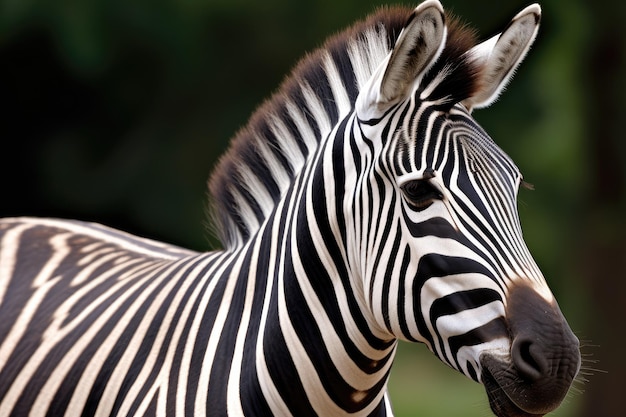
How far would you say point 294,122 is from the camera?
3.78 meters

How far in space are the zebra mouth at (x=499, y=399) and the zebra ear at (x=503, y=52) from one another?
3.26ft

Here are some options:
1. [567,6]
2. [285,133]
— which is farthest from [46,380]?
[567,6]

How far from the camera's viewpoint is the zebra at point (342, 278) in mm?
2895

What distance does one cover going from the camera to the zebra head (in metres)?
2.79

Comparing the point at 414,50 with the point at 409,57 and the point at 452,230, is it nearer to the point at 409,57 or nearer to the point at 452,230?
the point at 409,57

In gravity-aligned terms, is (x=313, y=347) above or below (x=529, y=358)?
below

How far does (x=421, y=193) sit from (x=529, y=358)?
62cm

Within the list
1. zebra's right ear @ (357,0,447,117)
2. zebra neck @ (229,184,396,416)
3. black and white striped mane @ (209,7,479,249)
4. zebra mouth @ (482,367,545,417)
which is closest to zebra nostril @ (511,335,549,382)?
zebra mouth @ (482,367,545,417)

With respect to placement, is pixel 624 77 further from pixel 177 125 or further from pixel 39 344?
pixel 39 344

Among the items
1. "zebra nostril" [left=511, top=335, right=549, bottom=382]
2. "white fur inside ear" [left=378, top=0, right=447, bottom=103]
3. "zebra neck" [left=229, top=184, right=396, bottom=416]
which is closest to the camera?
"zebra nostril" [left=511, top=335, right=549, bottom=382]

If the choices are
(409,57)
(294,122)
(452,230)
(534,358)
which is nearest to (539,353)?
(534,358)

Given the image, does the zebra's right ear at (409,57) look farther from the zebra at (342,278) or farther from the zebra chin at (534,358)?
the zebra chin at (534,358)

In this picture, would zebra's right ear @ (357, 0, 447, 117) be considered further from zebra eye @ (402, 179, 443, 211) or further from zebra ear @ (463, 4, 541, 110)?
zebra eye @ (402, 179, 443, 211)

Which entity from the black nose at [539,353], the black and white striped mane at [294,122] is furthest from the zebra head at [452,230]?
the black and white striped mane at [294,122]
